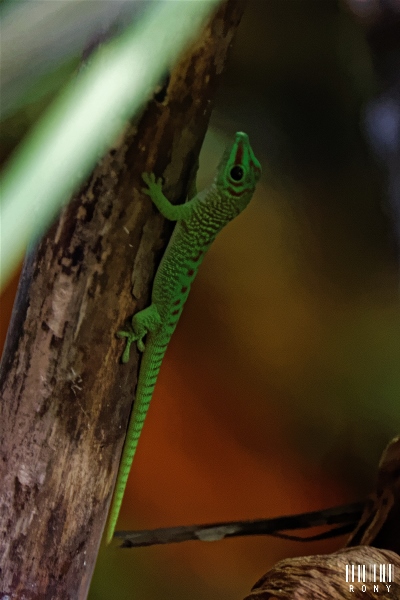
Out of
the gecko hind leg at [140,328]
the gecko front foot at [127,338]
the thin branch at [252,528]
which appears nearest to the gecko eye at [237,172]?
the gecko hind leg at [140,328]

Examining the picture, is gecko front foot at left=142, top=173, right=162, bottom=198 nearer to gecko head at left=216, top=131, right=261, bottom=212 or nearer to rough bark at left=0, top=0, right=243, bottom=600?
rough bark at left=0, top=0, right=243, bottom=600

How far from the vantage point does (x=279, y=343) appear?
185 centimetres

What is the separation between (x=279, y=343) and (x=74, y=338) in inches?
38.1

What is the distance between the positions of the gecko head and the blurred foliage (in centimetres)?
30

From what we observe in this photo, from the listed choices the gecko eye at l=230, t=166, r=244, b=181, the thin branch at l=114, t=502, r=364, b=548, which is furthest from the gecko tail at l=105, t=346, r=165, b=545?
the gecko eye at l=230, t=166, r=244, b=181

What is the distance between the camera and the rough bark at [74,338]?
46.1 inches

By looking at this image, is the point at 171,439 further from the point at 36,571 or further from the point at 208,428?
the point at 36,571

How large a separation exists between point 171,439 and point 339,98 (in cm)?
161

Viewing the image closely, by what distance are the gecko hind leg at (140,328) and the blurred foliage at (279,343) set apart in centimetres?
53

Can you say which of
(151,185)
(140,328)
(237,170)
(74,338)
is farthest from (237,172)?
(74,338)

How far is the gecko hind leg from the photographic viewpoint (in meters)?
→ 1.27

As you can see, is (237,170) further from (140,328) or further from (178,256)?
(140,328)

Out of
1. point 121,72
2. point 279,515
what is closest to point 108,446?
point 279,515

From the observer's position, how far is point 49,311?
1.18 meters
